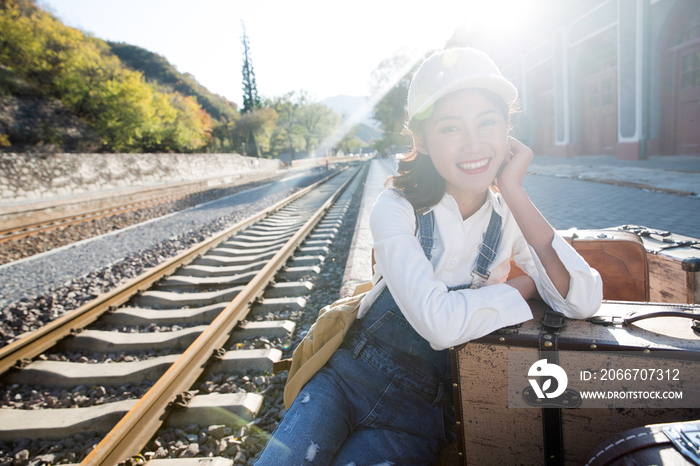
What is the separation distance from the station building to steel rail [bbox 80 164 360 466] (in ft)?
27.5

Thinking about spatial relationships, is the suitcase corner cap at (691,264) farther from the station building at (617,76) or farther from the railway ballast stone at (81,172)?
the railway ballast stone at (81,172)

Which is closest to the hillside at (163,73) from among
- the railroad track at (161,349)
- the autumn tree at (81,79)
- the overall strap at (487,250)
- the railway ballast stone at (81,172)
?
the autumn tree at (81,79)

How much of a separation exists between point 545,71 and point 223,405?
22.4m

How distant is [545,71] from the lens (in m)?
19.3

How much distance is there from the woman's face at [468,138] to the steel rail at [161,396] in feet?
7.52

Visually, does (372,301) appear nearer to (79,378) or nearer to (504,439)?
(504,439)

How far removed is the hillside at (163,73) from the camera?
245 ft

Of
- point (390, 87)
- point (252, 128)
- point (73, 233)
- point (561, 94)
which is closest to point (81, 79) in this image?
point (73, 233)

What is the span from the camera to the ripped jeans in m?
1.37

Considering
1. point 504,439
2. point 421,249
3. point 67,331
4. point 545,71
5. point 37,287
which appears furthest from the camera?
point 545,71

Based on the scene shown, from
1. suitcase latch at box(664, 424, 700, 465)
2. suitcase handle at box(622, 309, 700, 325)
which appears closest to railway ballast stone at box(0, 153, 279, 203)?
suitcase handle at box(622, 309, 700, 325)

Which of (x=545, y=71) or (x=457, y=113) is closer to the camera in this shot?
(x=457, y=113)

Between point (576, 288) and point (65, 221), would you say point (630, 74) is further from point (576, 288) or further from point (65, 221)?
point (65, 221)

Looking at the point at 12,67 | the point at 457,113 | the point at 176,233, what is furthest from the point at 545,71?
the point at 12,67
